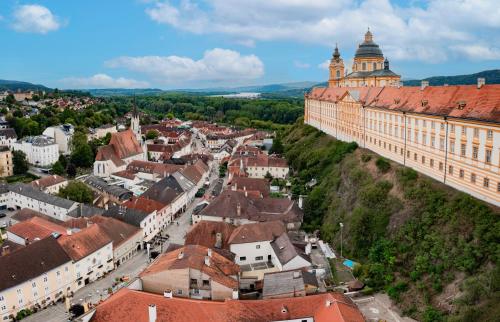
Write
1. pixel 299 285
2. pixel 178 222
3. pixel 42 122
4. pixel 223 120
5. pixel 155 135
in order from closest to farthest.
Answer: pixel 299 285, pixel 178 222, pixel 42 122, pixel 155 135, pixel 223 120

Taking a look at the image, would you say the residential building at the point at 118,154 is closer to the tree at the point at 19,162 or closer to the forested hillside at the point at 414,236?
the tree at the point at 19,162

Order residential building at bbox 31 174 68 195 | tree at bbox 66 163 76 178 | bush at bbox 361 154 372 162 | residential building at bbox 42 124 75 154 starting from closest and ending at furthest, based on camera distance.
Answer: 1. bush at bbox 361 154 372 162
2. residential building at bbox 31 174 68 195
3. tree at bbox 66 163 76 178
4. residential building at bbox 42 124 75 154

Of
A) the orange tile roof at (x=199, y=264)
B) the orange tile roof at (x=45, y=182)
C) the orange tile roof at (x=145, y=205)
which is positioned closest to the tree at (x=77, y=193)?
the orange tile roof at (x=45, y=182)

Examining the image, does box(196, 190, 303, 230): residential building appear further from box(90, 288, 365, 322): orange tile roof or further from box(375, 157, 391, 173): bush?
box(90, 288, 365, 322): orange tile roof

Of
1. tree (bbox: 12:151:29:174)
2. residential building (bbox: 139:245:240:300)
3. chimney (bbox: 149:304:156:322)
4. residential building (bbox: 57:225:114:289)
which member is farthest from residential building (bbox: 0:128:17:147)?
chimney (bbox: 149:304:156:322)

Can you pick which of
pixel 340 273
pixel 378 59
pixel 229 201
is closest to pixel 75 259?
pixel 229 201

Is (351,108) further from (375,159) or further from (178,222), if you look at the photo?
(178,222)
